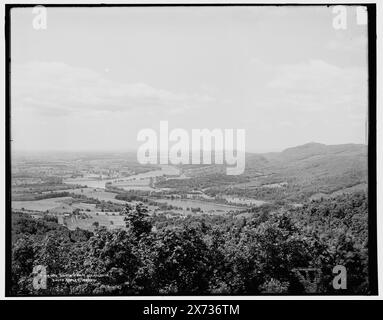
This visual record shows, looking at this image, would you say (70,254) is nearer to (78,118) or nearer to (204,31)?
(78,118)

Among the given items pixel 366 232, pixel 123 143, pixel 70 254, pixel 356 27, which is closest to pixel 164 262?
pixel 70 254

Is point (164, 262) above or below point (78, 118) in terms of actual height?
below

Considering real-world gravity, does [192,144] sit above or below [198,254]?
above

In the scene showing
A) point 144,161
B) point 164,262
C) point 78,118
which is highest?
point 78,118
